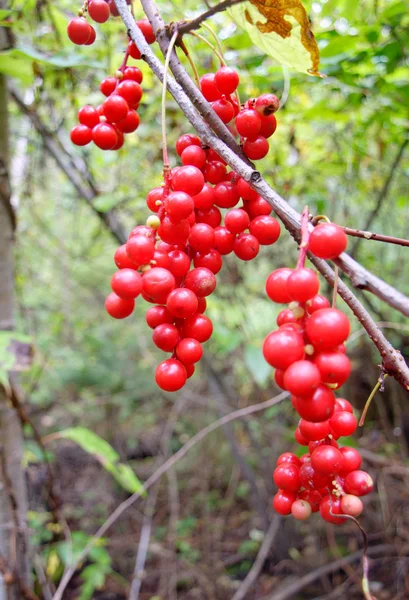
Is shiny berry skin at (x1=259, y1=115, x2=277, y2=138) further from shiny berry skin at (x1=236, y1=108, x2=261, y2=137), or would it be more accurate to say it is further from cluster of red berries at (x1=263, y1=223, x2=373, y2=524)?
cluster of red berries at (x1=263, y1=223, x2=373, y2=524)

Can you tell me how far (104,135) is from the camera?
720 millimetres

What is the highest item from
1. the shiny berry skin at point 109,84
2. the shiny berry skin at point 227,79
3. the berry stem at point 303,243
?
the shiny berry skin at point 227,79

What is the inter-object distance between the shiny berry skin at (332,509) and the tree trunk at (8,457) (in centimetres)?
91

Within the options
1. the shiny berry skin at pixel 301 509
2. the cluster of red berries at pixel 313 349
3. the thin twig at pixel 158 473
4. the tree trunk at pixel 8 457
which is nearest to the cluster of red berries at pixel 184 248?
the cluster of red berries at pixel 313 349

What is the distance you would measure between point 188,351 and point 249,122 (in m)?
0.30

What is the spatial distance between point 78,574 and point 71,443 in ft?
4.89

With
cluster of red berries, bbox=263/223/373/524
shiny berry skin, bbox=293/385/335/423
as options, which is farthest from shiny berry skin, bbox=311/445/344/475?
shiny berry skin, bbox=293/385/335/423

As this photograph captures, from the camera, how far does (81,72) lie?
5.96ft

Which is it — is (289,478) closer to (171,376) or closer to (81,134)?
(171,376)

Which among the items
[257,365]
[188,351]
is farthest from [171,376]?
[257,365]

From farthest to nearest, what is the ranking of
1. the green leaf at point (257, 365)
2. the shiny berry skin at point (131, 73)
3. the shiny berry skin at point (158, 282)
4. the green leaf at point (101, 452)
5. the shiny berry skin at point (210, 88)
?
1. the green leaf at point (257, 365)
2. the green leaf at point (101, 452)
3. the shiny berry skin at point (131, 73)
4. the shiny berry skin at point (210, 88)
5. the shiny berry skin at point (158, 282)

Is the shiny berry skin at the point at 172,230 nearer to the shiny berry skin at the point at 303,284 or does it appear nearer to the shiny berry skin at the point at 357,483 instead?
the shiny berry skin at the point at 303,284

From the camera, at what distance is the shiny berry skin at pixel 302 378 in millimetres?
403

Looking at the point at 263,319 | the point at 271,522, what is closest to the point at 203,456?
the point at 271,522
